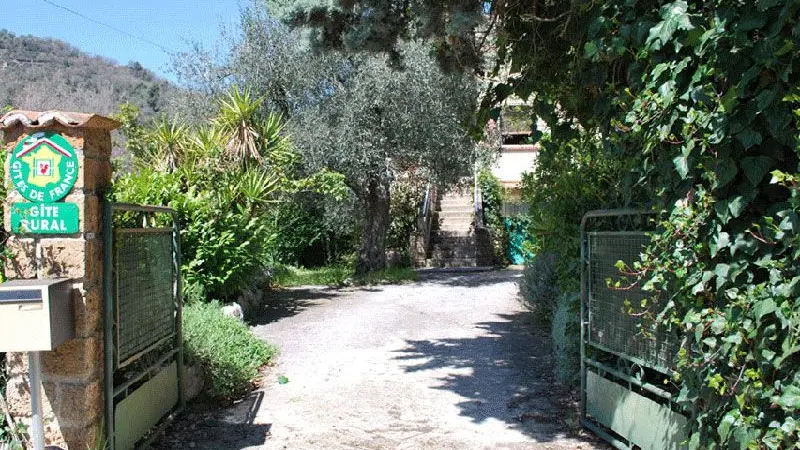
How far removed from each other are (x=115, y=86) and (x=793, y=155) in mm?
37310

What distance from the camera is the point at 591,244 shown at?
561cm

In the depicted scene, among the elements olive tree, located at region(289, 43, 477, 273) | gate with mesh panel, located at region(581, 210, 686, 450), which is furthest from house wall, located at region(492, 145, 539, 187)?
gate with mesh panel, located at region(581, 210, 686, 450)

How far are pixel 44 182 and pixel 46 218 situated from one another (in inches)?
8.5

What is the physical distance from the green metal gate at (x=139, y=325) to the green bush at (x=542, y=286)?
16.6ft

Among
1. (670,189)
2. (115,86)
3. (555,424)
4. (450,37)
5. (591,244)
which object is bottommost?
(555,424)

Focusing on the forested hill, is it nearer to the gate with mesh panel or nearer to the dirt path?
the dirt path

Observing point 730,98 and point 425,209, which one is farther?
point 425,209

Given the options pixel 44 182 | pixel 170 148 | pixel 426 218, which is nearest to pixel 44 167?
pixel 44 182

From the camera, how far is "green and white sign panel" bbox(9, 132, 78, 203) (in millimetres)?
4223

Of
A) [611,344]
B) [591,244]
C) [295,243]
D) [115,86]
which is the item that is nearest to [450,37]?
[591,244]

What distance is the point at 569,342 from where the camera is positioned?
6699mm

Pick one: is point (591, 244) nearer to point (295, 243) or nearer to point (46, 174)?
point (46, 174)

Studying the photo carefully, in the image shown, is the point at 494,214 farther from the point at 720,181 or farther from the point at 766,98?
the point at 766,98

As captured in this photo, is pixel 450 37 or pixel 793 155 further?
pixel 450 37
